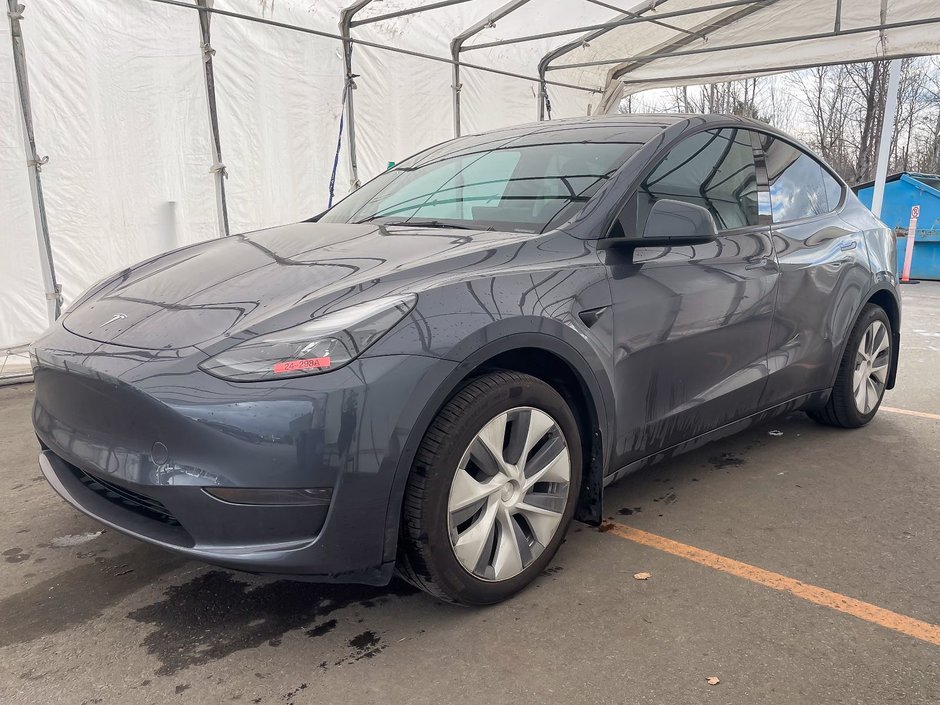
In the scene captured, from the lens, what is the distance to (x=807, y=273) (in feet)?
11.1

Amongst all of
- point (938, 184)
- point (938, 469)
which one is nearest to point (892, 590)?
point (938, 469)

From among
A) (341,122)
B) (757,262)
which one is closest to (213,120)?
(341,122)

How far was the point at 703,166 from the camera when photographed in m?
3.05

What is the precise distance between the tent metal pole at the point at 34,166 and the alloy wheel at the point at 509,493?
15.3 ft

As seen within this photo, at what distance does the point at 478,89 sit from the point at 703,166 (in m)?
6.99

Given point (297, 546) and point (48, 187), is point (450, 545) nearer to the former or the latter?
point (297, 546)

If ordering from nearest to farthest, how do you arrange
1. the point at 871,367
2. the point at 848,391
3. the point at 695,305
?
1. the point at 695,305
2. the point at 848,391
3. the point at 871,367

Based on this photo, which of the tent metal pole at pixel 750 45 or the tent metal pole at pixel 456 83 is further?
the tent metal pole at pixel 456 83

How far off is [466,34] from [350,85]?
5.56 feet

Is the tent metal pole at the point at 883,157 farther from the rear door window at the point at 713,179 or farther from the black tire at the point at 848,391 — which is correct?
the rear door window at the point at 713,179

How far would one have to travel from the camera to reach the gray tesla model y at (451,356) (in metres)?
1.88

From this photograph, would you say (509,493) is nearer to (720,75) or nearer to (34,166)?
(34,166)

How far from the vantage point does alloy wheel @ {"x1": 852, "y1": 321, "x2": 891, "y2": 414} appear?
3.93 meters

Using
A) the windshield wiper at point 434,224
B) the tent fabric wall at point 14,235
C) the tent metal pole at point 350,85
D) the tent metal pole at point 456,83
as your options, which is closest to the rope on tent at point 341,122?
the tent metal pole at point 350,85
